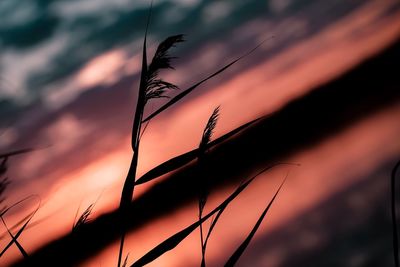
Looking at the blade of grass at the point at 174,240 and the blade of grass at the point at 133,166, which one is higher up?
the blade of grass at the point at 133,166

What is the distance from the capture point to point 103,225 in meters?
1.21

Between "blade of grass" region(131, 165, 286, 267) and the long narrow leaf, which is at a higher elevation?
the long narrow leaf

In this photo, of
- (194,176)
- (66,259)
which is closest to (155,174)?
(194,176)

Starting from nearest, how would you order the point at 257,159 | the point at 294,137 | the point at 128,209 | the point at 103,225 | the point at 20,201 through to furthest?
the point at 128,209, the point at 103,225, the point at 20,201, the point at 257,159, the point at 294,137

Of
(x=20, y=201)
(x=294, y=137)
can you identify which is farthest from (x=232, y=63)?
(x=294, y=137)

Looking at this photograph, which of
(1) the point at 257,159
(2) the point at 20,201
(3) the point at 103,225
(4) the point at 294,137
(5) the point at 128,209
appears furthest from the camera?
(4) the point at 294,137

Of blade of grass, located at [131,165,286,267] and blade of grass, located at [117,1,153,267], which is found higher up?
blade of grass, located at [117,1,153,267]

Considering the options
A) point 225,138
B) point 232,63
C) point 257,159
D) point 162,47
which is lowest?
point 257,159

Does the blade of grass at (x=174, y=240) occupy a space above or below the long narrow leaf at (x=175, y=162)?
below

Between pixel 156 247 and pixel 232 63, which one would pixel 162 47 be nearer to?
pixel 232 63

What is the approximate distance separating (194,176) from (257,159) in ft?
1.67

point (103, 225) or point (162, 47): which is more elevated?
point (162, 47)

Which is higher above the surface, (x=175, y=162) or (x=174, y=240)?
(x=175, y=162)

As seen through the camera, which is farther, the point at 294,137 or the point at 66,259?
the point at 294,137
